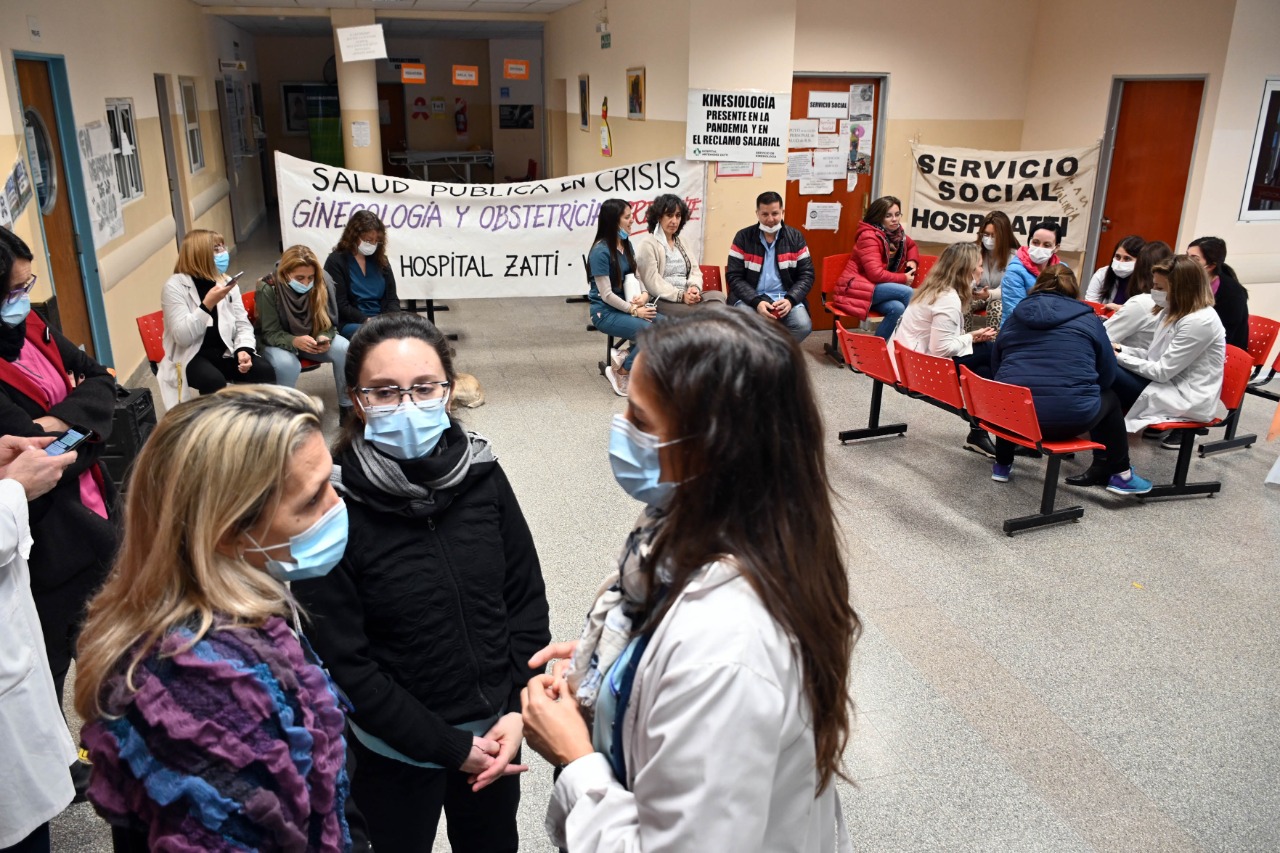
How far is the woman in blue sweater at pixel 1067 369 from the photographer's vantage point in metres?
4.68

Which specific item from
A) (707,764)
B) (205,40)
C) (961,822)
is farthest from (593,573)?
(205,40)

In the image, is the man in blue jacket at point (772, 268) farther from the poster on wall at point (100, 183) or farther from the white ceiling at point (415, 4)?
the white ceiling at point (415, 4)

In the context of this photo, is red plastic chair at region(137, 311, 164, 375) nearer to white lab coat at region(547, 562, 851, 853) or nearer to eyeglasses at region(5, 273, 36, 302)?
eyeglasses at region(5, 273, 36, 302)

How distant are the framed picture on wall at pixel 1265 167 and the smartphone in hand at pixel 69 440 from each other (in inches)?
327

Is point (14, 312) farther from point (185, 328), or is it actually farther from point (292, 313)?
point (292, 313)

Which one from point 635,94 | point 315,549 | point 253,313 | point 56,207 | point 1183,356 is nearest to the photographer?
point 315,549

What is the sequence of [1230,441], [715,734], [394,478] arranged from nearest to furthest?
[715,734] → [394,478] → [1230,441]

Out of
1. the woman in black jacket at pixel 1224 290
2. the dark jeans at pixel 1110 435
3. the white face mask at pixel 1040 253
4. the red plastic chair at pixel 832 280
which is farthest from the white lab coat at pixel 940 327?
the red plastic chair at pixel 832 280

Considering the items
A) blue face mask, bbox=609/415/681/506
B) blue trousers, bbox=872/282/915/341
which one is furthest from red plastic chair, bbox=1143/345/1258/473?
blue face mask, bbox=609/415/681/506

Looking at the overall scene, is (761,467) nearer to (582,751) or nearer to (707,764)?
(707,764)

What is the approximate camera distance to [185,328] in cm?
504

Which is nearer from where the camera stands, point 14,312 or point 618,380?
point 14,312

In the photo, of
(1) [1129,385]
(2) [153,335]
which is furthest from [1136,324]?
(2) [153,335]

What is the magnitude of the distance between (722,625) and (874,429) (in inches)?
200
